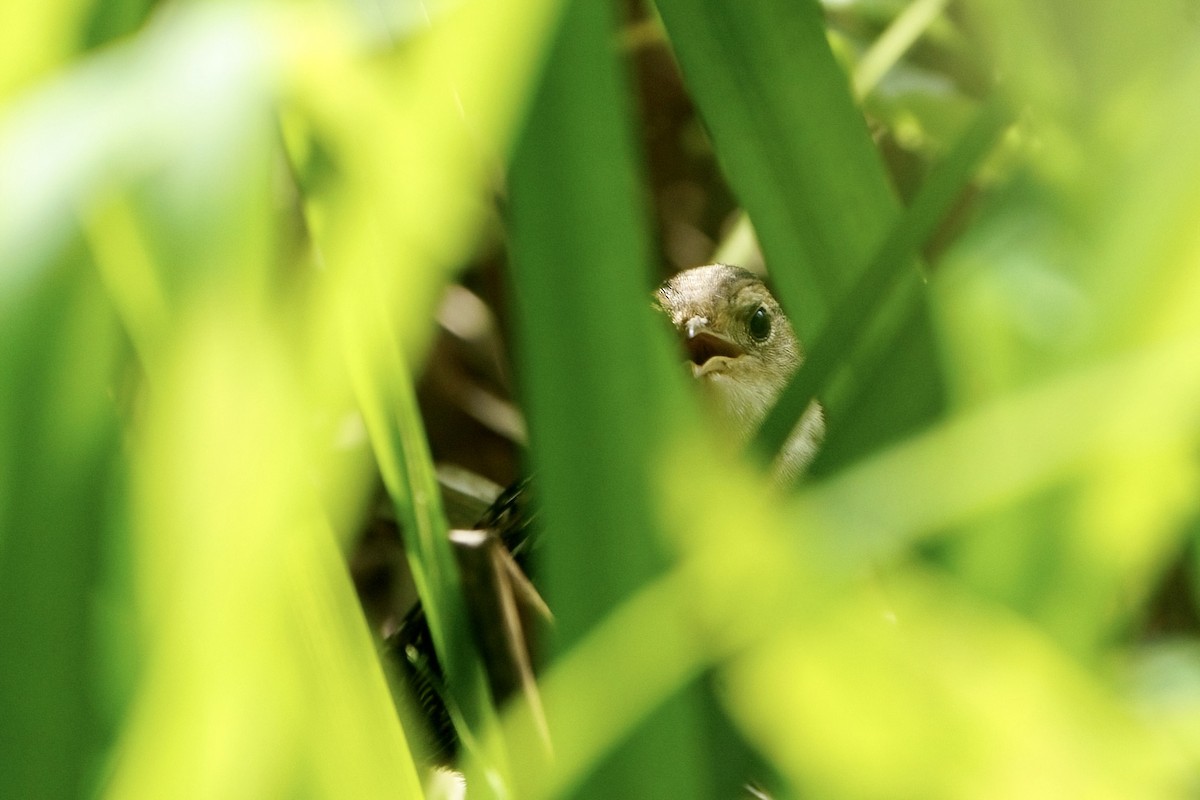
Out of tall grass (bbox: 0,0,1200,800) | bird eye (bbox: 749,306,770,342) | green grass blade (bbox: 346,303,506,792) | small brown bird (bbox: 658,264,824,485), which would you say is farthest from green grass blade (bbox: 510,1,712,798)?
bird eye (bbox: 749,306,770,342)

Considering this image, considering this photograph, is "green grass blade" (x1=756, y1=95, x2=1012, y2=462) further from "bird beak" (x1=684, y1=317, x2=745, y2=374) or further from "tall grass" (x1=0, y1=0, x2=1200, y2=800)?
"bird beak" (x1=684, y1=317, x2=745, y2=374)

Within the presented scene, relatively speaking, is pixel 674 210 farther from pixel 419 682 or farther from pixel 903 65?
pixel 419 682

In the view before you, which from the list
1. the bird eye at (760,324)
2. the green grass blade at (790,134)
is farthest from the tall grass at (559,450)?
the bird eye at (760,324)

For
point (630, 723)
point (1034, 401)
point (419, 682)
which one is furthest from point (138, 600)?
point (419, 682)

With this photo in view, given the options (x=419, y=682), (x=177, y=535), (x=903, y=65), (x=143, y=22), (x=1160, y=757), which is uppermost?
(x=143, y=22)

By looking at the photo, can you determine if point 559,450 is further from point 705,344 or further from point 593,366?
point 705,344

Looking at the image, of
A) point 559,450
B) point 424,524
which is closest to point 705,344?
point 424,524

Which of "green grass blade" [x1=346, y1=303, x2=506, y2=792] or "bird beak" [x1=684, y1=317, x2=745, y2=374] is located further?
"bird beak" [x1=684, y1=317, x2=745, y2=374]
